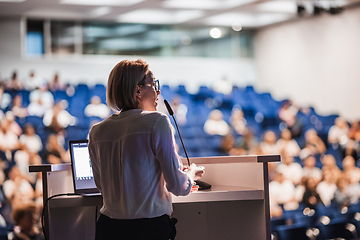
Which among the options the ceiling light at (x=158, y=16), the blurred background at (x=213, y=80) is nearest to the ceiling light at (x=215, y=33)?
the blurred background at (x=213, y=80)

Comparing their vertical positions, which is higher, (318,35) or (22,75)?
(318,35)

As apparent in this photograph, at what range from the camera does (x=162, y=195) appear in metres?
1.08

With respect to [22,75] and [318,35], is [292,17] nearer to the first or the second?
[318,35]

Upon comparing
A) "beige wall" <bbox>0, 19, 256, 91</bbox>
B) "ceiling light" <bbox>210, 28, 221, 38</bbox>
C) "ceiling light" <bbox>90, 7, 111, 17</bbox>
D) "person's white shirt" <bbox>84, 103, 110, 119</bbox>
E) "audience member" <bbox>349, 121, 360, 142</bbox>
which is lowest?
"audience member" <bbox>349, 121, 360, 142</bbox>

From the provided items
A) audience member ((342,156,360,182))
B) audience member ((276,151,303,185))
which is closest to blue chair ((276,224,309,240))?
audience member ((276,151,303,185))

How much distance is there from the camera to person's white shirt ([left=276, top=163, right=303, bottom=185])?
15.9 ft

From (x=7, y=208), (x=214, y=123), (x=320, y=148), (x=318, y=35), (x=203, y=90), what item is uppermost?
(x=318, y=35)

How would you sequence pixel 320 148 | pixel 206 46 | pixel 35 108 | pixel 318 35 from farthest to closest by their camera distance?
pixel 206 46 → pixel 318 35 → pixel 320 148 → pixel 35 108

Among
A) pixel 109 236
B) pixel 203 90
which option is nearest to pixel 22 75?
pixel 203 90

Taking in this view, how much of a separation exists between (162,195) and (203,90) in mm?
4928

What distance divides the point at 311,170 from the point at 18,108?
357cm

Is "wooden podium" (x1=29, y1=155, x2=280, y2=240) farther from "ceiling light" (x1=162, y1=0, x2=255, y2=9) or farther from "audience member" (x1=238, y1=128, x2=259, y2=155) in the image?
"ceiling light" (x1=162, y1=0, x2=255, y2=9)

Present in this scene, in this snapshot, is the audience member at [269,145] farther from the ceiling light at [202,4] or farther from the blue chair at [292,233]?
the blue chair at [292,233]

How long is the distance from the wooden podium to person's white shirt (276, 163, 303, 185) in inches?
126
